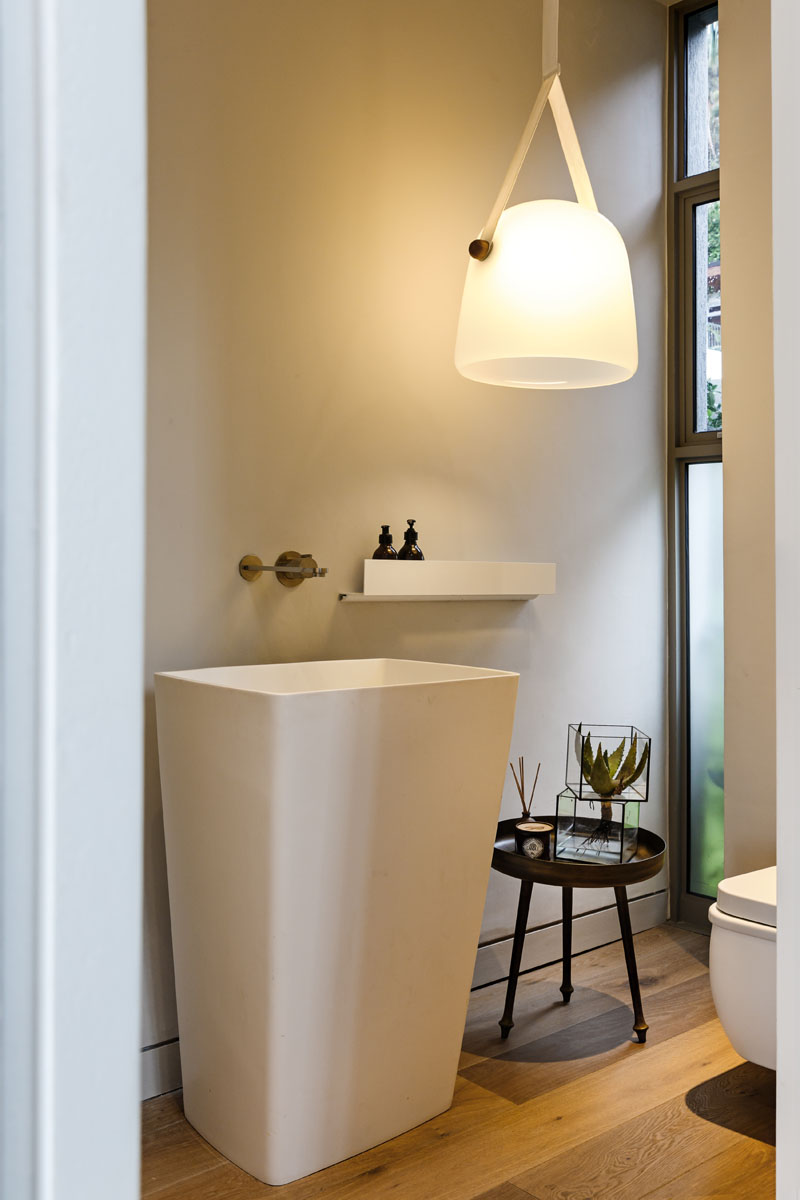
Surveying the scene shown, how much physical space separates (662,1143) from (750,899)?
495 millimetres

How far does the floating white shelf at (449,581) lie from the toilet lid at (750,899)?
0.93 m

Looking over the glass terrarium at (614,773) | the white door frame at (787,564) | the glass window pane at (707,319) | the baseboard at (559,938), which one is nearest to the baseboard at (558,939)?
the baseboard at (559,938)

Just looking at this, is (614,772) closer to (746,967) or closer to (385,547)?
(746,967)

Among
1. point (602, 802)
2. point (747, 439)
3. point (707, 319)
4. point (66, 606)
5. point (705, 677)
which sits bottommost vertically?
point (602, 802)

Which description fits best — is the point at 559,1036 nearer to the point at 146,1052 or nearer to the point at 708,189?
the point at 146,1052

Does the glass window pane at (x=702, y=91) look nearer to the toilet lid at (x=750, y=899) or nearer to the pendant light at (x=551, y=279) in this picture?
the pendant light at (x=551, y=279)

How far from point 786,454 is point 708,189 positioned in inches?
108

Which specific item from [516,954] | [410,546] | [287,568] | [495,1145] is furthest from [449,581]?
[495,1145]

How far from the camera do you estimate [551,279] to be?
2.04m

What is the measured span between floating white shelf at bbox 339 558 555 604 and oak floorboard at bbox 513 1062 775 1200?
1.24m

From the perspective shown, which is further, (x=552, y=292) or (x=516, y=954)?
(x=516, y=954)

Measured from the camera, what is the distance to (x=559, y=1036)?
2434mm

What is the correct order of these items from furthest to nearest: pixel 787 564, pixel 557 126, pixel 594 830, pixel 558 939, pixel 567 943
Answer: pixel 558 939 < pixel 567 943 < pixel 594 830 < pixel 557 126 < pixel 787 564

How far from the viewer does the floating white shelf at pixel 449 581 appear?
96.2 inches
